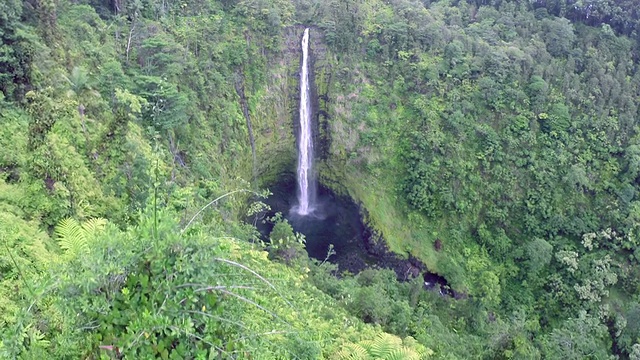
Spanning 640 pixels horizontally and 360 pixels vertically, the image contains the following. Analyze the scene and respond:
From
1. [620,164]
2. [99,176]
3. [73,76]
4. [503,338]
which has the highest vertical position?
[73,76]

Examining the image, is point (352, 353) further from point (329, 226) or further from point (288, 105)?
point (288, 105)

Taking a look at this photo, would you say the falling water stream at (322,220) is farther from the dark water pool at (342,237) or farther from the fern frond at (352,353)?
the fern frond at (352,353)

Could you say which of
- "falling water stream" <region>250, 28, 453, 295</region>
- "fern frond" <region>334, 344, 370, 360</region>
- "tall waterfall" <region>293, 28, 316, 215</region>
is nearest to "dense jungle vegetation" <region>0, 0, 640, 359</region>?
"fern frond" <region>334, 344, 370, 360</region>

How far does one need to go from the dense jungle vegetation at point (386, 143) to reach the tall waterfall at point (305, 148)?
621 millimetres

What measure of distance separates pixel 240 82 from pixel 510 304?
17.8 m

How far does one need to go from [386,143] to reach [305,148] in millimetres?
4876

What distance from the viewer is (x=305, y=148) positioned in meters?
26.1

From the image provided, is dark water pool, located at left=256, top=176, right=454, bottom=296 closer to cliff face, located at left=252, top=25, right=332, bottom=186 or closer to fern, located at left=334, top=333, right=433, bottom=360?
cliff face, located at left=252, top=25, right=332, bottom=186

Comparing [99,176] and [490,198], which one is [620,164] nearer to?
[490,198]

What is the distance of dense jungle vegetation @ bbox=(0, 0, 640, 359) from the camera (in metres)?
11.3

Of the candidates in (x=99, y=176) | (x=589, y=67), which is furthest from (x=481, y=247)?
(x=99, y=176)

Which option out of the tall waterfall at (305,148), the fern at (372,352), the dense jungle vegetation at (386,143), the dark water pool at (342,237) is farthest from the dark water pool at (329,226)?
the fern at (372,352)

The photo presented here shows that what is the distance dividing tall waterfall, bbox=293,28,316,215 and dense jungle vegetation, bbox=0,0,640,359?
621 millimetres

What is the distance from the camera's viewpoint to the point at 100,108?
13836mm
